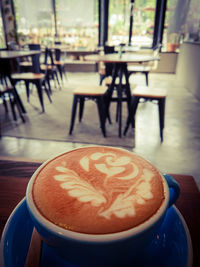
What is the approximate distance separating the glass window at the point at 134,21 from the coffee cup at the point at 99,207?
6.69 metres

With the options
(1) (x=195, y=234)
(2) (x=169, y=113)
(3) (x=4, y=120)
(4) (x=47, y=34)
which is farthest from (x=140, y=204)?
(4) (x=47, y=34)

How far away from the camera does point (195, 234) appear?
1.29ft

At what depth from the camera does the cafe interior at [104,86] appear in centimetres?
213

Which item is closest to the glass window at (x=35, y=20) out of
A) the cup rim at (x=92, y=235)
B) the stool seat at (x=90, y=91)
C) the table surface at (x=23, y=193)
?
the stool seat at (x=90, y=91)

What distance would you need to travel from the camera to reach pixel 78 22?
7.02 meters

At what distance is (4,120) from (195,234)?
3007 mm

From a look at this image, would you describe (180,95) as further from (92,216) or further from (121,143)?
(92,216)

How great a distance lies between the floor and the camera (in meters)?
1.94

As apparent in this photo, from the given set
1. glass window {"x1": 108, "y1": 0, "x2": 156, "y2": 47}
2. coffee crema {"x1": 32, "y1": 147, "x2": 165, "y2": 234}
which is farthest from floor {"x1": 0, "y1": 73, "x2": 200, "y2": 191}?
glass window {"x1": 108, "y1": 0, "x2": 156, "y2": 47}

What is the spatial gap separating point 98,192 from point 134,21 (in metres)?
7.57

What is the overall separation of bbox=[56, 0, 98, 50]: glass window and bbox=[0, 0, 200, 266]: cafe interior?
0.10ft

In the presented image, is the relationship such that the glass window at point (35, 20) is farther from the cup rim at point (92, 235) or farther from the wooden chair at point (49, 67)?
the cup rim at point (92, 235)

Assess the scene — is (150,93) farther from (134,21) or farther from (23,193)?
(134,21)

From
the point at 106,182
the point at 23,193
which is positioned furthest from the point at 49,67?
the point at 106,182
